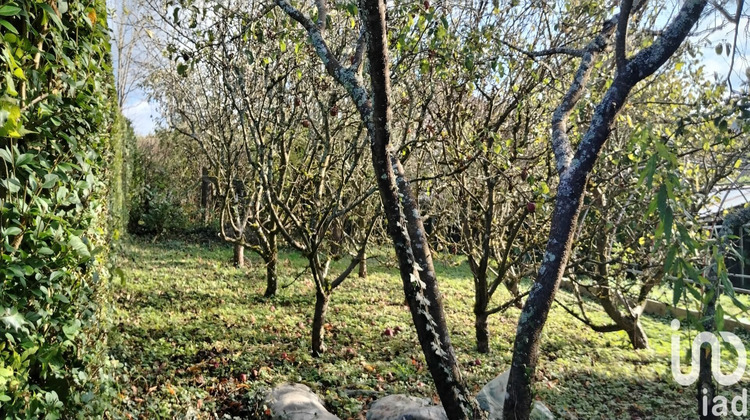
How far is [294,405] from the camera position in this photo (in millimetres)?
3348

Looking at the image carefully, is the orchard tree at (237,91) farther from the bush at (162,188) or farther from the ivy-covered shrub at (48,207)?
the bush at (162,188)

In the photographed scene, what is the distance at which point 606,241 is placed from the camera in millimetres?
5617

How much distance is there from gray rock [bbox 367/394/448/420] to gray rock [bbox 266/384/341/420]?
0.33m

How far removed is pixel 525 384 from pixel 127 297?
17.7 feet

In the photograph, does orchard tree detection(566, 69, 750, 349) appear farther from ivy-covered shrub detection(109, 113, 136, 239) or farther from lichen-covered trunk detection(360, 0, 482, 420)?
ivy-covered shrub detection(109, 113, 136, 239)

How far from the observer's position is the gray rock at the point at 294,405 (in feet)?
10.6

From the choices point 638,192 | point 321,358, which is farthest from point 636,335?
point 321,358

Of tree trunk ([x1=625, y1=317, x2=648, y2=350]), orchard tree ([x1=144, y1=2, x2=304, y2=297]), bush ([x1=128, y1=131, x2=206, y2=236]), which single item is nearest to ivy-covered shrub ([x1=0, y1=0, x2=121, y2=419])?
orchard tree ([x1=144, y1=2, x2=304, y2=297])

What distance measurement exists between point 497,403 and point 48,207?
3.25 metres

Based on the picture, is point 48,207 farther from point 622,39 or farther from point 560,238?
point 622,39

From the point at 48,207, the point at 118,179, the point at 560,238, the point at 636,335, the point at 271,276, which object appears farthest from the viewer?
the point at 271,276

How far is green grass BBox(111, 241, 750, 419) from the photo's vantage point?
151 inches

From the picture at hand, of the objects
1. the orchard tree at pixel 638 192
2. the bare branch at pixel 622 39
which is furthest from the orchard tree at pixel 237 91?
the orchard tree at pixel 638 192

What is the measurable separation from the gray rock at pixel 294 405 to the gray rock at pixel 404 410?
0.33 metres
